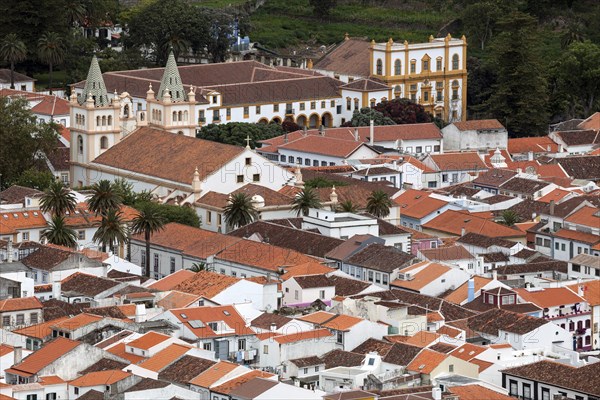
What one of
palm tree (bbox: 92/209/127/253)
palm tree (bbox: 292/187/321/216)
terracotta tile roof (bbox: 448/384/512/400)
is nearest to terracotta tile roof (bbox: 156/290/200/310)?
palm tree (bbox: 92/209/127/253)

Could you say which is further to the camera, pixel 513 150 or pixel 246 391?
pixel 513 150

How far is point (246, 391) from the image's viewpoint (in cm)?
8250

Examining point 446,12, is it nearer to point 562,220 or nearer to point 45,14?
point 45,14

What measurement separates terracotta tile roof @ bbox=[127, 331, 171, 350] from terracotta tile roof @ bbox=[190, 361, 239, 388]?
346 cm

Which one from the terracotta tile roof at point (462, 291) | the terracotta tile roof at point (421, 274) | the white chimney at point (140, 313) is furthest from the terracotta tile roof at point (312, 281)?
the white chimney at point (140, 313)

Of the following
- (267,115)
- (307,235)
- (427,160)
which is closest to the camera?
(307,235)

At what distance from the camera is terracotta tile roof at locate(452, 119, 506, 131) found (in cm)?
14988

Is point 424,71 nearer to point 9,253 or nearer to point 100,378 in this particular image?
point 9,253

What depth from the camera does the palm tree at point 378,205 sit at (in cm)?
12100

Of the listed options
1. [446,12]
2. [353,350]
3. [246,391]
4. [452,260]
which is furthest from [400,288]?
A: [446,12]

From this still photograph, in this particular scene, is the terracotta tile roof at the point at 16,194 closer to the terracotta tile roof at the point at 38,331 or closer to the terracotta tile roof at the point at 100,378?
→ the terracotta tile roof at the point at 38,331

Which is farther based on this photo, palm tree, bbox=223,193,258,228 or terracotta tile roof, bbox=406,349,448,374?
palm tree, bbox=223,193,258,228

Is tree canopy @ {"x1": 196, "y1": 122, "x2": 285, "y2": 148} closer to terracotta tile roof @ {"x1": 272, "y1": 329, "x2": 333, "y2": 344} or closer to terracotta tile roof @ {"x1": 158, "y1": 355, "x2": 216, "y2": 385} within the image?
terracotta tile roof @ {"x1": 272, "y1": 329, "x2": 333, "y2": 344}

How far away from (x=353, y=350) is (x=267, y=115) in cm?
6448
